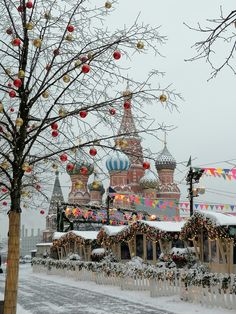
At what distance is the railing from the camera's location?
537 inches

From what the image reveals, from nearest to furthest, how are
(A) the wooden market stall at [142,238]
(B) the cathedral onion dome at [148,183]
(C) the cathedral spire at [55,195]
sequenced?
(C) the cathedral spire at [55,195]
(A) the wooden market stall at [142,238]
(B) the cathedral onion dome at [148,183]

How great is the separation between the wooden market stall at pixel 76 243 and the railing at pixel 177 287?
4.96 m

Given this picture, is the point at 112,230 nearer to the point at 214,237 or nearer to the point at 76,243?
the point at 76,243

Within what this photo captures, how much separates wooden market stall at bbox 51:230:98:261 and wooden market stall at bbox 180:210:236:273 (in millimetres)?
12655

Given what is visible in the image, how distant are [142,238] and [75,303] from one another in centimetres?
809

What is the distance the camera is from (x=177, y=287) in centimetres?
1681

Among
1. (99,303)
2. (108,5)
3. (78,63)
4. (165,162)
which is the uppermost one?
(165,162)

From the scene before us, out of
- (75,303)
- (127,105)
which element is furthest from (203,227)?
(127,105)

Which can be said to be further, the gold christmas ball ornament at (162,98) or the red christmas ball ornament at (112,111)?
the red christmas ball ornament at (112,111)

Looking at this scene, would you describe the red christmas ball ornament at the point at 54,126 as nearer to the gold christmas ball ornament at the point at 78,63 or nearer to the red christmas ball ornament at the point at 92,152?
the red christmas ball ornament at the point at 92,152

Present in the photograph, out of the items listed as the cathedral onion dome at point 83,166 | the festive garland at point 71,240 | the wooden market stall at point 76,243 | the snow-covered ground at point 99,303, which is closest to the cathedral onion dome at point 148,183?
the wooden market stall at point 76,243

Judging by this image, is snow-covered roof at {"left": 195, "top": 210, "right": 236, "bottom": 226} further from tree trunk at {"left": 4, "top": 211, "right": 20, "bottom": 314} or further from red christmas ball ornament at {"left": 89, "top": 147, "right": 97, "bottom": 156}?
tree trunk at {"left": 4, "top": 211, "right": 20, "bottom": 314}

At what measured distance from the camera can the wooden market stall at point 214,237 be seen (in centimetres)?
1606

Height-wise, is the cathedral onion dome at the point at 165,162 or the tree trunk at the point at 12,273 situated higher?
the cathedral onion dome at the point at 165,162
